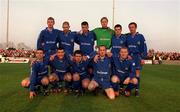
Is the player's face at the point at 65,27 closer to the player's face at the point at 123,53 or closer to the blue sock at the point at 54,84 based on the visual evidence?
the blue sock at the point at 54,84

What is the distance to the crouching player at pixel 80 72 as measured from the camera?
886cm

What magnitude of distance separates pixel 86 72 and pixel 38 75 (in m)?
1.36

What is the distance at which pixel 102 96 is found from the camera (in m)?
8.72

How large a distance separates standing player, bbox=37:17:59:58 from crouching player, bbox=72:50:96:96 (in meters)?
0.87

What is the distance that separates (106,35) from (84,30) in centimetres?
69

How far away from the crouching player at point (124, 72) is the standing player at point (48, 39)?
74.0 inches

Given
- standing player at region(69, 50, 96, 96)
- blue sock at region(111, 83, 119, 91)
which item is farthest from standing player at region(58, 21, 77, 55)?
blue sock at region(111, 83, 119, 91)

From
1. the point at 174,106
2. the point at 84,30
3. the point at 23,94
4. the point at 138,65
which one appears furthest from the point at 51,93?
the point at 174,106

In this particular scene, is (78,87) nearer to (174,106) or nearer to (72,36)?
(72,36)

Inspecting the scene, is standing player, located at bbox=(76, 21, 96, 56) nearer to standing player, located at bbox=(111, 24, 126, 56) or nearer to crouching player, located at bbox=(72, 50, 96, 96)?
crouching player, located at bbox=(72, 50, 96, 96)

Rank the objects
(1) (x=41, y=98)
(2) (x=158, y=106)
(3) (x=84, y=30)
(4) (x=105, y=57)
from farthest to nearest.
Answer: (3) (x=84, y=30) < (4) (x=105, y=57) < (1) (x=41, y=98) < (2) (x=158, y=106)

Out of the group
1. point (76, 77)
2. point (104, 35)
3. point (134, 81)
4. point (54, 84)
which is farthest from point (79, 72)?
point (134, 81)

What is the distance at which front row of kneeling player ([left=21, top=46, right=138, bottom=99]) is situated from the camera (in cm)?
866

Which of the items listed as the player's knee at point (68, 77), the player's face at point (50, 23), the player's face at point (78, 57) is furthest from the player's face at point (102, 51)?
the player's face at point (50, 23)
